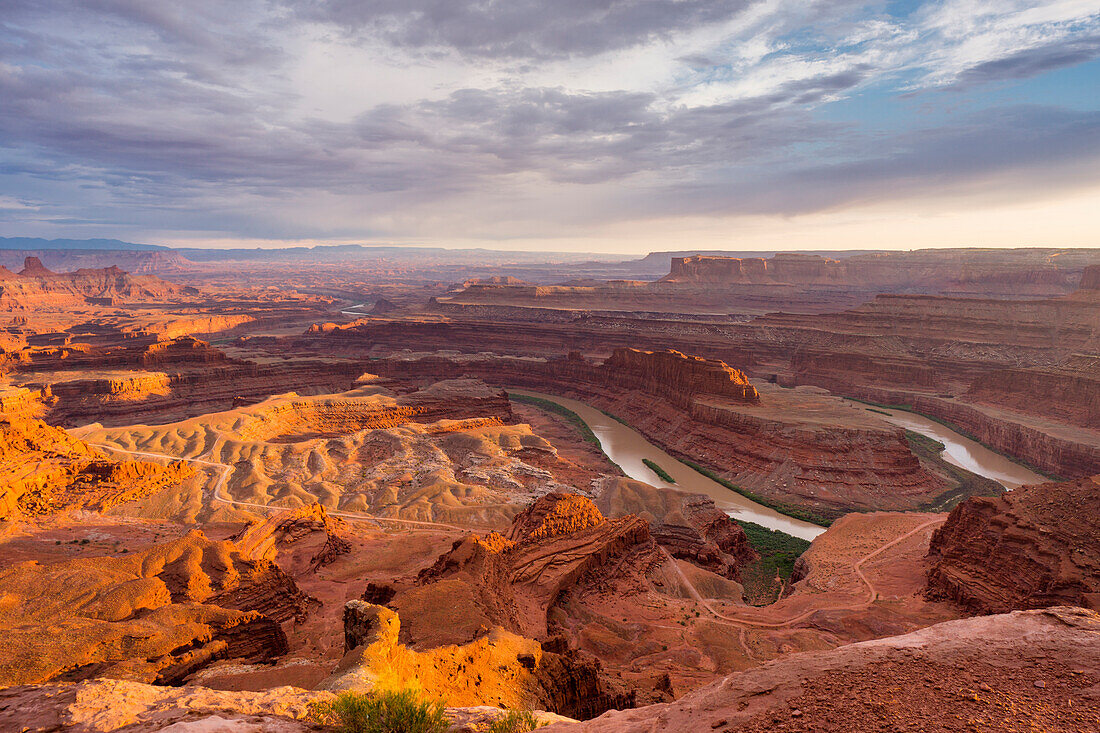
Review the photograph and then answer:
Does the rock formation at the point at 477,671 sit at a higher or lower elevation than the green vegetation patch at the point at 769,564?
higher

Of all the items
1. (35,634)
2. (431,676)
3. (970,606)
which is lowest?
(970,606)

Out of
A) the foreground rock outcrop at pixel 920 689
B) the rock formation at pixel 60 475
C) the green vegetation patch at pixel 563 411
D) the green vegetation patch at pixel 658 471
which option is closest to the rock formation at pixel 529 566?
the foreground rock outcrop at pixel 920 689

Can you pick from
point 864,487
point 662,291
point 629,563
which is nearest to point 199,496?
point 629,563

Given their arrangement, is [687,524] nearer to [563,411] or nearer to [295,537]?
[295,537]

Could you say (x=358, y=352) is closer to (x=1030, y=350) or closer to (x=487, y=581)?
(x=487, y=581)

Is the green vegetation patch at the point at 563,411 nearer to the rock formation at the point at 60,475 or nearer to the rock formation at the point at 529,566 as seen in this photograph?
the rock formation at the point at 529,566

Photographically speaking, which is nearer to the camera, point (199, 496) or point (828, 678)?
point (828, 678)

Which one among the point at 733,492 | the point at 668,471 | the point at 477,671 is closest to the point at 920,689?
the point at 477,671
